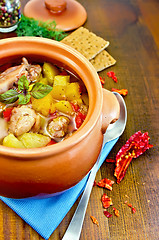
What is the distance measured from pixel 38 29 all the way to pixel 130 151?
1143mm

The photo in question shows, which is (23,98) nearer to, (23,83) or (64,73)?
(23,83)

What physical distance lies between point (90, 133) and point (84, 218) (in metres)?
0.50

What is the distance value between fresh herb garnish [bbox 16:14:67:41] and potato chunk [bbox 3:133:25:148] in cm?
117

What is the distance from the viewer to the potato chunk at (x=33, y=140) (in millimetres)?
1204

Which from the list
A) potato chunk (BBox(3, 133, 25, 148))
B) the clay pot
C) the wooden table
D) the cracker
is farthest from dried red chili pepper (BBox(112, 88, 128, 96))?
potato chunk (BBox(3, 133, 25, 148))

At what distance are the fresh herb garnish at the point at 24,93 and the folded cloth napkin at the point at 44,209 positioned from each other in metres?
0.46

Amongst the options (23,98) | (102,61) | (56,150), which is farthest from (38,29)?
(56,150)

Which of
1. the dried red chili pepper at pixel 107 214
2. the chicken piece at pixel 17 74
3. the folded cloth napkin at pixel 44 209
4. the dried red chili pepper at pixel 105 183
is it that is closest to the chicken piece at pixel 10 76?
the chicken piece at pixel 17 74

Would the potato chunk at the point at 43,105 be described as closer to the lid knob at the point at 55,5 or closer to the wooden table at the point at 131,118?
the wooden table at the point at 131,118

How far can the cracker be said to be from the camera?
6.82 ft

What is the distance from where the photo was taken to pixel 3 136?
1258mm

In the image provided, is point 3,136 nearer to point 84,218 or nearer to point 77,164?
point 77,164

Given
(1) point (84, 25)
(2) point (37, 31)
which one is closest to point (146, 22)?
(1) point (84, 25)

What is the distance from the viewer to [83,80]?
1348mm
